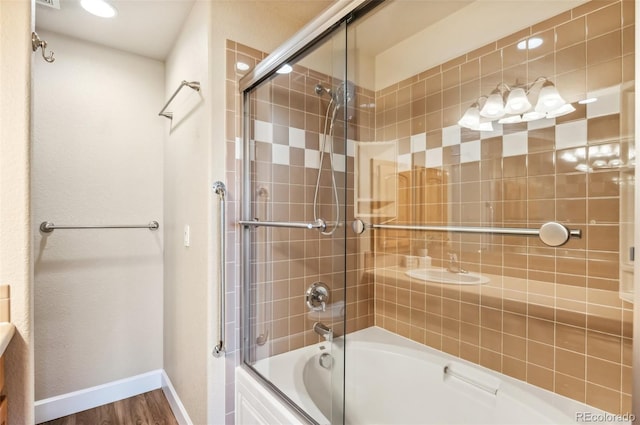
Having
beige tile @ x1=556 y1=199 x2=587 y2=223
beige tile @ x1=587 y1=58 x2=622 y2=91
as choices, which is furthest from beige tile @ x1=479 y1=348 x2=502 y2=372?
beige tile @ x1=587 y1=58 x2=622 y2=91

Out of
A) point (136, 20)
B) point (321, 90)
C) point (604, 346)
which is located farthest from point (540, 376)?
point (136, 20)

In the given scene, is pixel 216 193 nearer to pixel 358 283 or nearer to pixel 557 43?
pixel 358 283

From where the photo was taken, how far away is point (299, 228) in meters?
1.50

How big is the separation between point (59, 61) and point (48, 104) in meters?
0.29

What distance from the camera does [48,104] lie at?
6.36 ft

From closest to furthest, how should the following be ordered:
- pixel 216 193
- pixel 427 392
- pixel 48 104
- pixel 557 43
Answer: pixel 557 43, pixel 216 193, pixel 427 392, pixel 48 104

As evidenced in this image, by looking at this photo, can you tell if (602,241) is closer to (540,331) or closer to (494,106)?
(540,331)

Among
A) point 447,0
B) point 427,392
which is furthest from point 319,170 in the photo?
point 427,392

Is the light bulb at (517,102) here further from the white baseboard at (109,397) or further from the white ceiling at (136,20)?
the white baseboard at (109,397)

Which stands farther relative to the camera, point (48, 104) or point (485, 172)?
point (48, 104)

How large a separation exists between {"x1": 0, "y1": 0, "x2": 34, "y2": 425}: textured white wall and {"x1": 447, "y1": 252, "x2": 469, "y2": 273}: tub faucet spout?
1.86m

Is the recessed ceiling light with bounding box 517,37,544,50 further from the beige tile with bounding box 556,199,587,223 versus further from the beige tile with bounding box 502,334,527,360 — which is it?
the beige tile with bounding box 502,334,527,360

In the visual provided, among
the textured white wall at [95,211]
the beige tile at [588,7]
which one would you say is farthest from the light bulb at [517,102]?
the textured white wall at [95,211]

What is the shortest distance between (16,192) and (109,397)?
187cm
